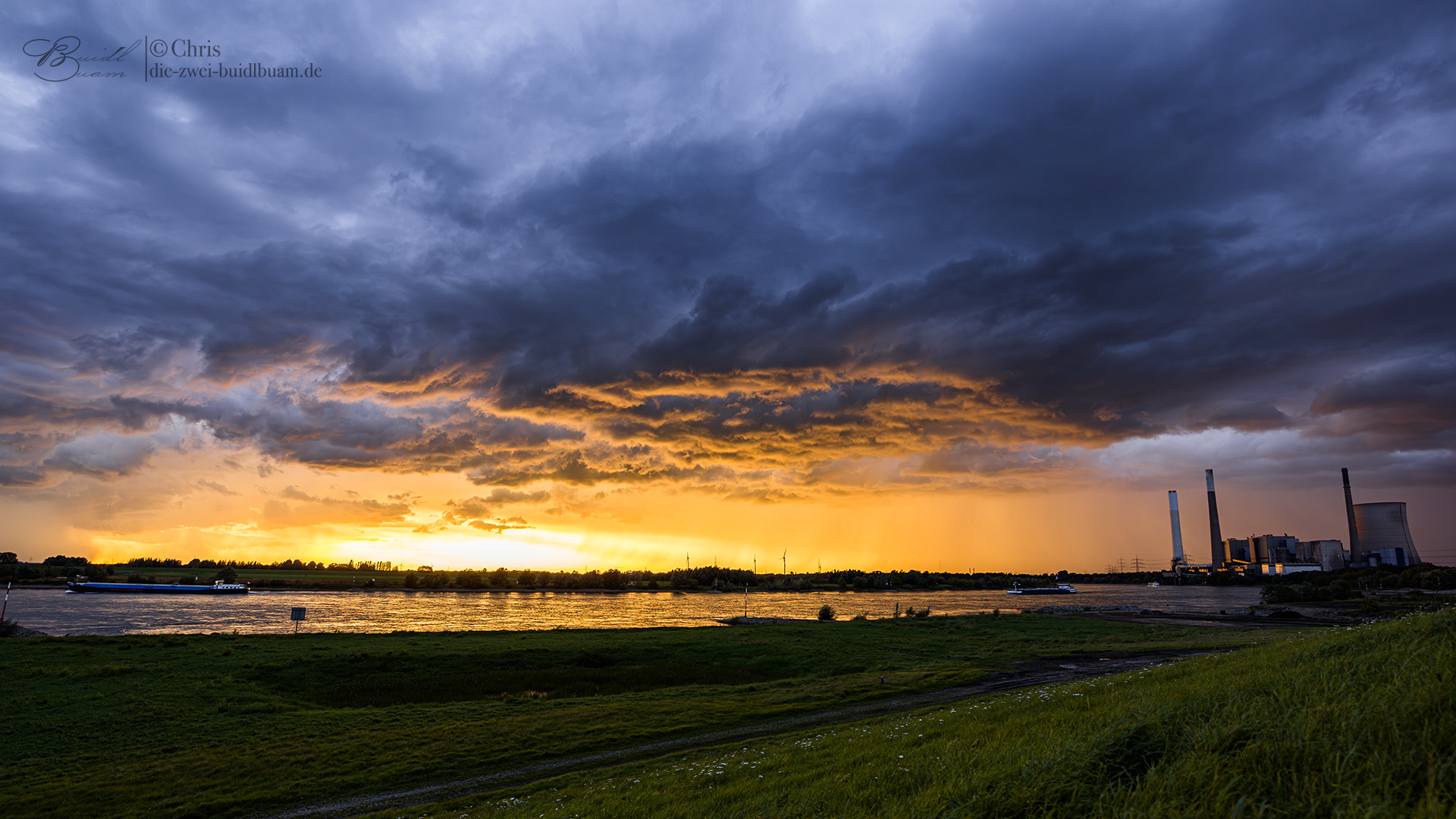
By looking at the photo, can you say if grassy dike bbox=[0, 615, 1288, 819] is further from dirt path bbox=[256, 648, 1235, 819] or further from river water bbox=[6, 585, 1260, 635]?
river water bbox=[6, 585, 1260, 635]

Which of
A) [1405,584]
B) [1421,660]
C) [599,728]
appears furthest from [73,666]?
[1405,584]

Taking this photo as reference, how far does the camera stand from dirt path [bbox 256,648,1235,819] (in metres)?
20.7

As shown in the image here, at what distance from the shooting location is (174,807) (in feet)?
68.4

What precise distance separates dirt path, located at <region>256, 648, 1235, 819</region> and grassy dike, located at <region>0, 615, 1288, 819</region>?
1.14m

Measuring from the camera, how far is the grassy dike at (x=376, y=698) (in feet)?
77.3

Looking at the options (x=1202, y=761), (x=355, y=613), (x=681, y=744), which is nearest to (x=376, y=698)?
(x=681, y=744)

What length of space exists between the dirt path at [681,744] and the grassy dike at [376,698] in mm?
1139

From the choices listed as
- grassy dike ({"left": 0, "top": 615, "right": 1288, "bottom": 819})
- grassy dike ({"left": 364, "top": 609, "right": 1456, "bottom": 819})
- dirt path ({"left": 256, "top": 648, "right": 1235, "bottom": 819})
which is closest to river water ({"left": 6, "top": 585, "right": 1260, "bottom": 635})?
grassy dike ({"left": 0, "top": 615, "right": 1288, "bottom": 819})

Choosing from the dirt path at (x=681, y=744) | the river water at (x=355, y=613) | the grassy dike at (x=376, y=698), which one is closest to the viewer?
the dirt path at (x=681, y=744)

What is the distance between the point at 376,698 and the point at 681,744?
25876 millimetres

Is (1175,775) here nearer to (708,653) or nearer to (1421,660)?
(1421,660)

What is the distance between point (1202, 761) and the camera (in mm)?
6211

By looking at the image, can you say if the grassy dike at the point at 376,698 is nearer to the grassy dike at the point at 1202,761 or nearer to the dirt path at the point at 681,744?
the dirt path at the point at 681,744

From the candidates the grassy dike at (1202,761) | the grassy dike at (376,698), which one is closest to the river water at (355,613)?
the grassy dike at (376,698)
